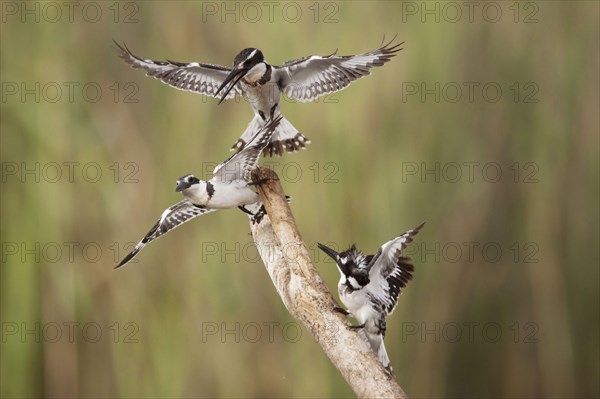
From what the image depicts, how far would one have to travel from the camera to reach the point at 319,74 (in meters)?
2.98

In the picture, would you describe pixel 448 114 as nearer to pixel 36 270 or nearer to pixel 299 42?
pixel 299 42

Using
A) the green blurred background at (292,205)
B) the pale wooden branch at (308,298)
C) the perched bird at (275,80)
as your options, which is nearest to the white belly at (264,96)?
the perched bird at (275,80)

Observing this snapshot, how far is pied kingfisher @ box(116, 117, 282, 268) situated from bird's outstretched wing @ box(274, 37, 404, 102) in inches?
18.0

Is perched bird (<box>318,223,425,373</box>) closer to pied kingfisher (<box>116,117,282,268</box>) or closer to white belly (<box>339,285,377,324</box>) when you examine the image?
white belly (<box>339,285,377,324</box>)

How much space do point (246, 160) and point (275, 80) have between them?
0.55 meters

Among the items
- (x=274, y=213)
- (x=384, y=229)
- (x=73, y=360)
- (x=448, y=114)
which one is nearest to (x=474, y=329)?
(x=384, y=229)

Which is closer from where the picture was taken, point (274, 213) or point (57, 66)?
point (274, 213)

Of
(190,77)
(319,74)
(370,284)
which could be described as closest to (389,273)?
(370,284)

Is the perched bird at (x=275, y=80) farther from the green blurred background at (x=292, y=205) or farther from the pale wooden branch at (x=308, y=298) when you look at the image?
the green blurred background at (x=292, y=205)

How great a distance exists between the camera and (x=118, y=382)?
3592mm

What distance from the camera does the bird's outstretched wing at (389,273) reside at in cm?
238

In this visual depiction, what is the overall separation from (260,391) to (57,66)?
1.57 meters

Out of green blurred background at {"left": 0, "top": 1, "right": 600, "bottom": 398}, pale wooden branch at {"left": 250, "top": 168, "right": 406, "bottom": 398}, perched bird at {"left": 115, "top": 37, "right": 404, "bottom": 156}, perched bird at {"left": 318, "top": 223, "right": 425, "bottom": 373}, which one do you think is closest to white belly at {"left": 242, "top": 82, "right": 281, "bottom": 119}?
perched bird at {"left": 115, "top": 37, "right": 404, "bottom": 156}

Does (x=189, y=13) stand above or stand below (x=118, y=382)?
above
